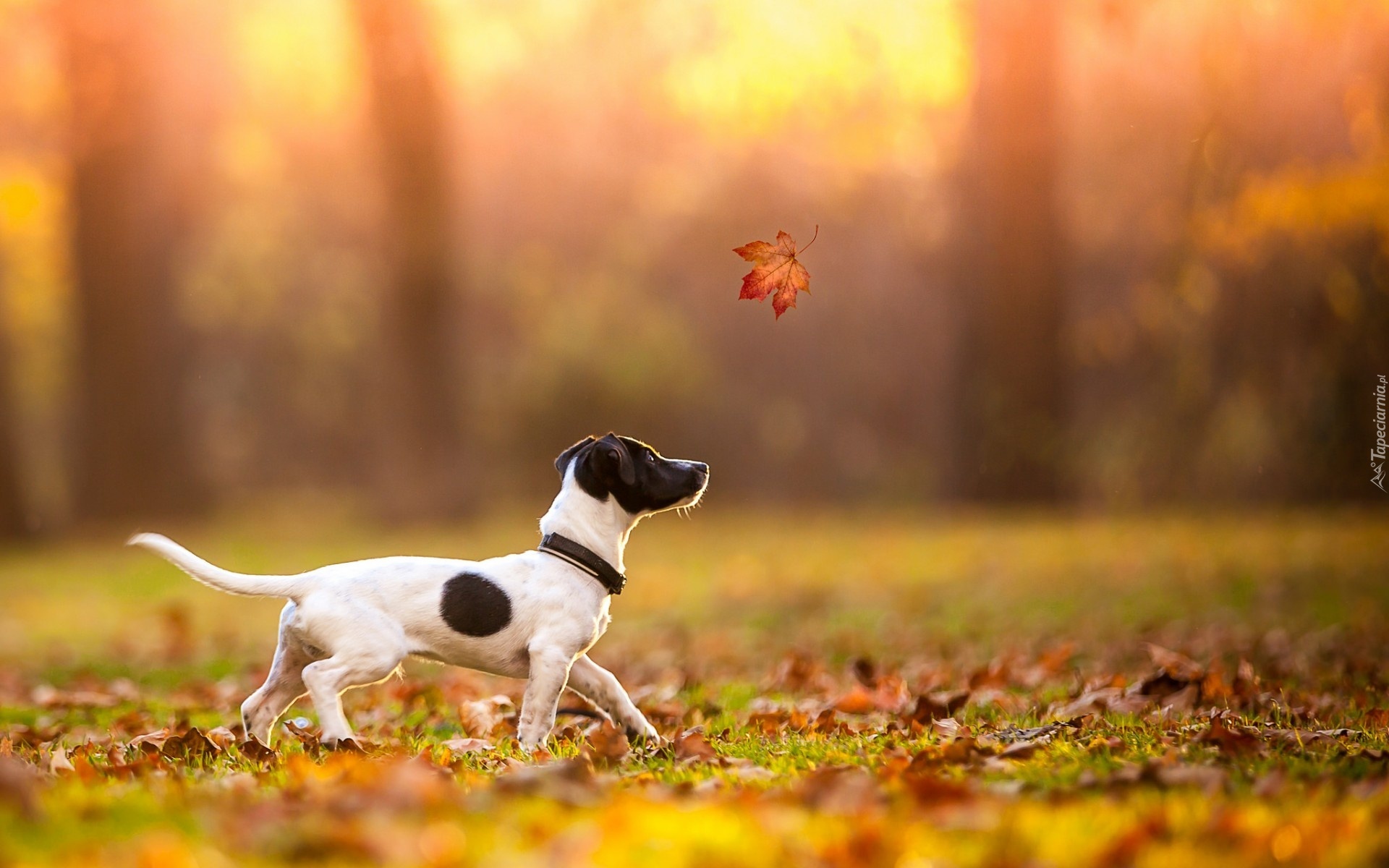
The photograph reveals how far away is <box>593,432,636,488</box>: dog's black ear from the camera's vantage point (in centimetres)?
487

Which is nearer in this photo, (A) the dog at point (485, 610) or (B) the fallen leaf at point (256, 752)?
(B) the fallen leaf at point (256, 752)

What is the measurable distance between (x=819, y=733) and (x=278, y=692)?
1.93 meters

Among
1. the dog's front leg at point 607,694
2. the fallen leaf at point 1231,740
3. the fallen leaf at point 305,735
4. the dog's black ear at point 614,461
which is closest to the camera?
the fallen leaf at point 1231,740

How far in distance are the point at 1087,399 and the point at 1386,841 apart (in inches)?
730

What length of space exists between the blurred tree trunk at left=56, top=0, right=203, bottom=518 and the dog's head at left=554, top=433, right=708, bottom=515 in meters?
16.8

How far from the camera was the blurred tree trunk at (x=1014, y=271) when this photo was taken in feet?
55.8

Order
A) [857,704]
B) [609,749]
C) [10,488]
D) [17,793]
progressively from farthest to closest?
[10,488], [857,704], [609,749], [17,793]

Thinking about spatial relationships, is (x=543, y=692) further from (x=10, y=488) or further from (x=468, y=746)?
(x=10, y=488)

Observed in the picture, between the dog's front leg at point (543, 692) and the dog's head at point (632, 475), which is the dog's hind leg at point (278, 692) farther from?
the dog's head at point (632, 475)

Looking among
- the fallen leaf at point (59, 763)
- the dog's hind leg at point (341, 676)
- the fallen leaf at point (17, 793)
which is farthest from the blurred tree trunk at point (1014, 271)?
the fallen leaf at point (17, 793)

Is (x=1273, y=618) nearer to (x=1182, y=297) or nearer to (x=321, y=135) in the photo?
(x=1182, y=297)

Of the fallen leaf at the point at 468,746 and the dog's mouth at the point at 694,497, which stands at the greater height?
the dog's mouth at the point at 694,497

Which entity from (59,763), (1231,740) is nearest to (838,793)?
(1231,740)

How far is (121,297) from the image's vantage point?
1986 centimetres
